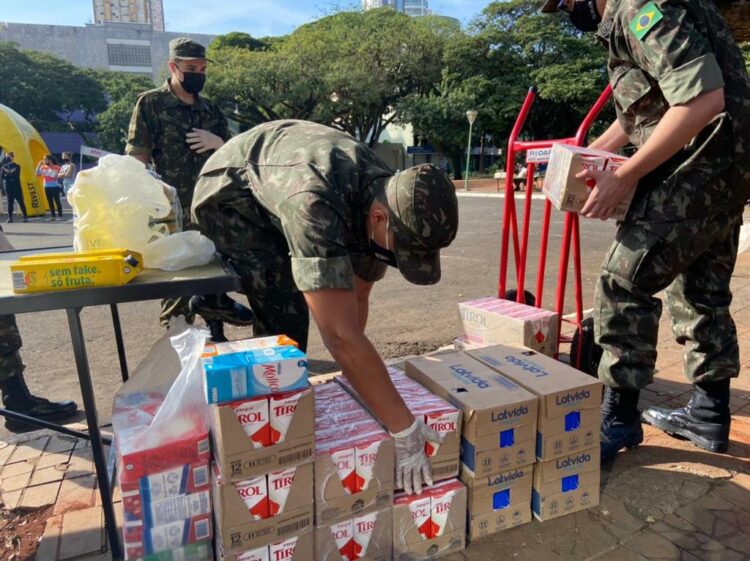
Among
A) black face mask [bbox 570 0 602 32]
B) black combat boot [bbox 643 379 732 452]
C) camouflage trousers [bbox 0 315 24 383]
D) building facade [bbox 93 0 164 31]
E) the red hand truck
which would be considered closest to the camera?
black face mask [bbox 570 0 602 32]

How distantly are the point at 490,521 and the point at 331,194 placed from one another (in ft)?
3.83

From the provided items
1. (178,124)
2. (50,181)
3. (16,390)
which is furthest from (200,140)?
(50,181)

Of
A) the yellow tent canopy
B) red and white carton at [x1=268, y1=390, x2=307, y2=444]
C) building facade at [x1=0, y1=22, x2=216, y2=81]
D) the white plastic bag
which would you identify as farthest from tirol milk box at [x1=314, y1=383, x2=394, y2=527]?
building facade at [x1=0, y1=22, x2=216, y2=81]

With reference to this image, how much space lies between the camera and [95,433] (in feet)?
5.19

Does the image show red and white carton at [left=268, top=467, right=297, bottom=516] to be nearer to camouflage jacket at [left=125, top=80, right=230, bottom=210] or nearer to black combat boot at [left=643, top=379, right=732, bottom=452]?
black combat boot at [left=643, top=379, right=732, bottom=452]

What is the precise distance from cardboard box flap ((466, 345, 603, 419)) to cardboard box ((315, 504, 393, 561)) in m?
0.61

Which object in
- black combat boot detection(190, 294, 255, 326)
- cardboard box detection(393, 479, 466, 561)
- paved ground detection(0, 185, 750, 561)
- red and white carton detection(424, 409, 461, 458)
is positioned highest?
black combat boot detection(190, 294, 255, 326)

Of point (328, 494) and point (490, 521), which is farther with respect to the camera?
point (490, 521)

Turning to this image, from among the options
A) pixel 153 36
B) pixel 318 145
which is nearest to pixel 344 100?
pixel 318 145

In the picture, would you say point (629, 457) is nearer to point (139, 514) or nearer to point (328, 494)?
point (328, 494)

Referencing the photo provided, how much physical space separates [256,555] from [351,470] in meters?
0.34

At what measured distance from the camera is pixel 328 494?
156cm

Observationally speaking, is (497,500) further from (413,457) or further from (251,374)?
(251,374)

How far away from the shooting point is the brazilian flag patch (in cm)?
172
